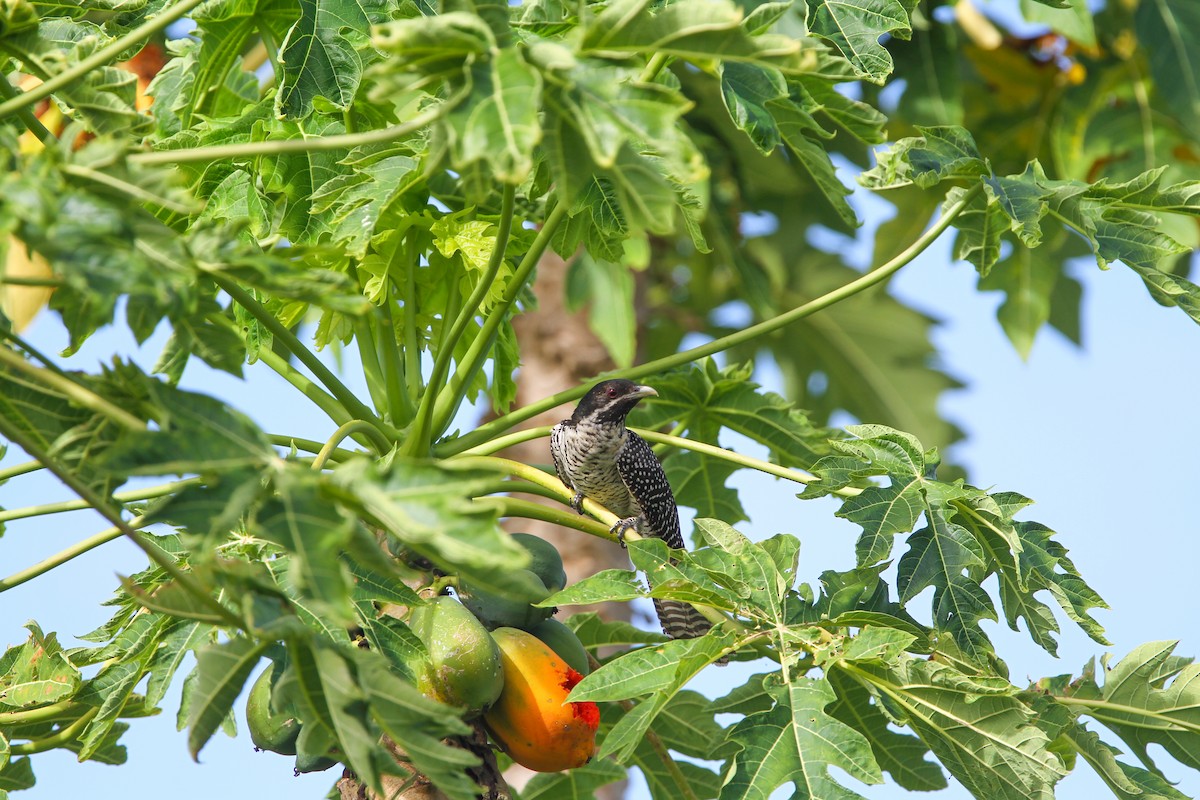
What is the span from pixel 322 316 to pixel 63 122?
3.30 ft

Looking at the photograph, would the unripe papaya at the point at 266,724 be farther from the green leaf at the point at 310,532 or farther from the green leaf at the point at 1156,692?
the green leaf at the point at 1156,692

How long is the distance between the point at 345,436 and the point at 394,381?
0.49m

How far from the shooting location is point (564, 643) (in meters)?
2.61

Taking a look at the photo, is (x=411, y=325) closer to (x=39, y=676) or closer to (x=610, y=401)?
(x=39, y=676)

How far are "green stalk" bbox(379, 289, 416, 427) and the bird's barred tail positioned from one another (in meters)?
1.44

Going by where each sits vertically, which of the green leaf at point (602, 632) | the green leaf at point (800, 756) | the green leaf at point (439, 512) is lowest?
the green leaf at point (602, 632)

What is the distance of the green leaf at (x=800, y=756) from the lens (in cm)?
209

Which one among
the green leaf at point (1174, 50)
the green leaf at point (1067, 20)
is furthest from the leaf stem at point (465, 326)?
the green leaf at point (1174, 50)

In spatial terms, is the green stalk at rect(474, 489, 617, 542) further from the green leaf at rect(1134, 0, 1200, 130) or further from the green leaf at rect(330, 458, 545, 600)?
the green leaf at rect(1134, 0, 1200, 130)

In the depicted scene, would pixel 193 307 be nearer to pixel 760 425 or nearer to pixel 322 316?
pixel 322 316

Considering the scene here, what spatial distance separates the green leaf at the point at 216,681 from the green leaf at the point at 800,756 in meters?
0.91

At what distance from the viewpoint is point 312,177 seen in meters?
2.59

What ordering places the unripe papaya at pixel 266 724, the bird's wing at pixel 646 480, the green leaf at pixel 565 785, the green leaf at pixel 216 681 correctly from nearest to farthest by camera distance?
the green leaf at pixel 216 681, the unripe papaya at pixel 266 724, the green leaf at pixel 565 785, the bird's wing at pixel 646 480

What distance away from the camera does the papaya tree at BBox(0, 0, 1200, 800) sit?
61.8 inches
